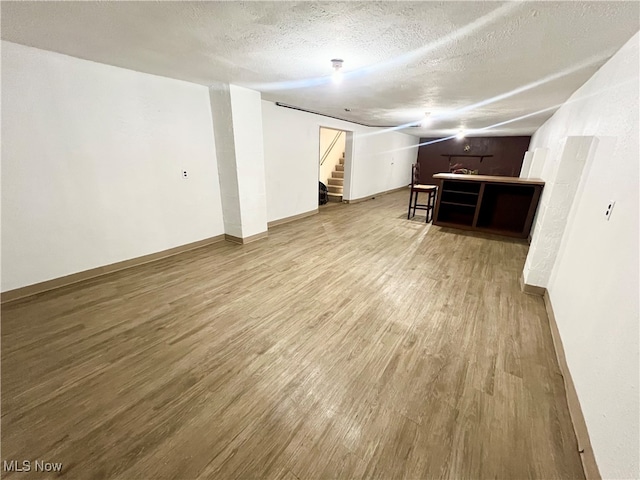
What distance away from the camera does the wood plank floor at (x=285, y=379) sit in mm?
1235

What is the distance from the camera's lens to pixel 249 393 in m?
1.57

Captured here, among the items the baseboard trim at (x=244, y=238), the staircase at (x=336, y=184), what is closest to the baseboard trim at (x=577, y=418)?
the baseboard trim at (x=244, y=238)

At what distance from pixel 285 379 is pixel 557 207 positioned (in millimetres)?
2926

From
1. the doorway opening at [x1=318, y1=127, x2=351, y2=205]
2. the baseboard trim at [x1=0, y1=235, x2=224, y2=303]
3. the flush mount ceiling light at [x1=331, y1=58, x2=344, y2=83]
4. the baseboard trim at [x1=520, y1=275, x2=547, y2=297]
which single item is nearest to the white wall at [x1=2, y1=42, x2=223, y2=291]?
the baseboard trim at [x1=0, y1=235, x2=224, y2=303]

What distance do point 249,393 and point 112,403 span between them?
788 millimetres

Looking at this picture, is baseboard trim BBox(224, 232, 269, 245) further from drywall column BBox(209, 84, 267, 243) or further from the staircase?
the staircase

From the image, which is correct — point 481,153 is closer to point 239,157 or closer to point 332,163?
point 332,163

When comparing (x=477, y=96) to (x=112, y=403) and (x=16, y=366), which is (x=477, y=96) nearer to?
(x=112, y=403)

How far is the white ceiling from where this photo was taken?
1.54 m

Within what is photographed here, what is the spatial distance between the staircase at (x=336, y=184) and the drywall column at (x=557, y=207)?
5.28 meters

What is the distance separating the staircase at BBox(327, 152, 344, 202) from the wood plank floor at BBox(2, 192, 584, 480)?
4.92 m

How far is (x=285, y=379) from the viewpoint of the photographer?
1669 millimetres

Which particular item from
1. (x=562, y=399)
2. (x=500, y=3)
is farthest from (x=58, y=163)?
(x=562, y=399)

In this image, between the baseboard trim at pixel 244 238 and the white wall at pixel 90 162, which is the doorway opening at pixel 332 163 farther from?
the white wall at pixel 90 162
